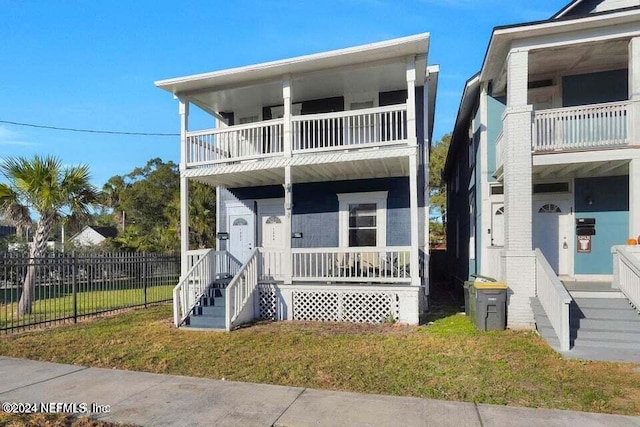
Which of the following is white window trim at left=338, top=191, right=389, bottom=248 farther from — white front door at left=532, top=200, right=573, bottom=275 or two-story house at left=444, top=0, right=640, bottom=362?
white front door at left=532, top=200, right=573, bottom=275

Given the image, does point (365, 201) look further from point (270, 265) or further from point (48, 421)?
point (48, 421)

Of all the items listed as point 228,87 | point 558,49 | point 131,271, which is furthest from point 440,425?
point 131,271

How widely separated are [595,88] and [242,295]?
10.0 metres

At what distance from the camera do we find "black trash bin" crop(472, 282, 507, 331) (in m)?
8.25

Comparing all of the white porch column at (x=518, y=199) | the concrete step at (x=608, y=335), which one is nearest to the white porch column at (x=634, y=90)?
the white porch column at (x=518, y=199)

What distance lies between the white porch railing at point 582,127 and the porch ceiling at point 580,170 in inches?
17.3

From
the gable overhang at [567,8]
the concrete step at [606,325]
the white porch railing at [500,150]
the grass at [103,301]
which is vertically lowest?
the grass at [103,301]

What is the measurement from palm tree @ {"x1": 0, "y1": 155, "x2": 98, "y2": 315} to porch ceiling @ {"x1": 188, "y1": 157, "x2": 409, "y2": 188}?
4.20 m

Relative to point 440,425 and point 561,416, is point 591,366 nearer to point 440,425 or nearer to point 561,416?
point 561,416

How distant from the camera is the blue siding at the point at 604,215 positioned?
399 inches

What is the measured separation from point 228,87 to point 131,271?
19.8 feet

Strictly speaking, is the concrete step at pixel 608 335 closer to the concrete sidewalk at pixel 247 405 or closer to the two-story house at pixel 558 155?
the two-story house at pixel 558 155

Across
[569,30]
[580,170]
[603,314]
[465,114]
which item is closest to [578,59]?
[569,30]

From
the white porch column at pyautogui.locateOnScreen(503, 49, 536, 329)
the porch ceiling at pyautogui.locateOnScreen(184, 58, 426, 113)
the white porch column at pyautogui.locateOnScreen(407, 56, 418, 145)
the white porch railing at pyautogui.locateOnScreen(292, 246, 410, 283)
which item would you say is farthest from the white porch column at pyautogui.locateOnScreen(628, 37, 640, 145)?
the white porch railing at pyautogui.locateOnScreen(292, 246, 410, 283)
